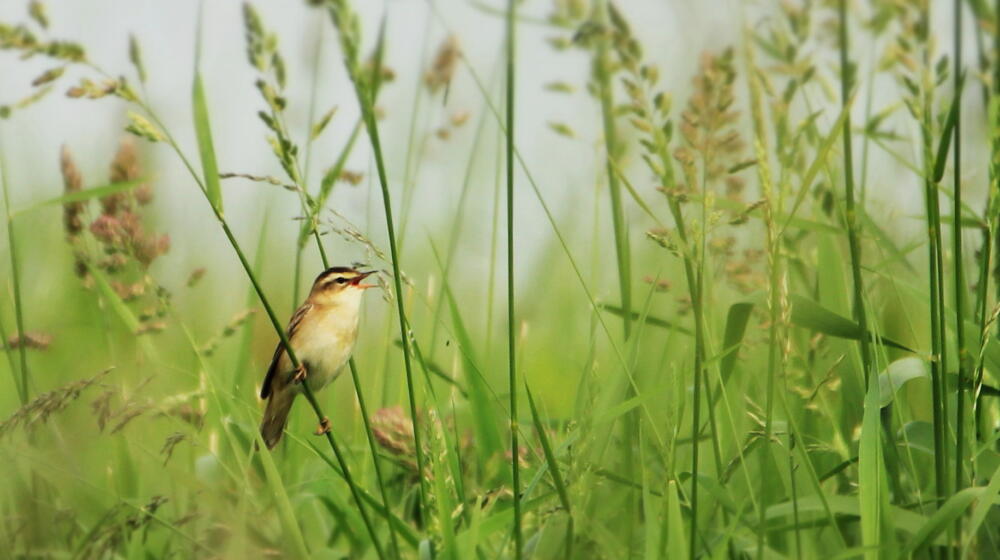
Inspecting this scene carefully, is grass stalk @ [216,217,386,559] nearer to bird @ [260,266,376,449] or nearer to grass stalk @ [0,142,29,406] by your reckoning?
grass stalk @ [0,142,29,406]

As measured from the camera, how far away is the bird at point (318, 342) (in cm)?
335

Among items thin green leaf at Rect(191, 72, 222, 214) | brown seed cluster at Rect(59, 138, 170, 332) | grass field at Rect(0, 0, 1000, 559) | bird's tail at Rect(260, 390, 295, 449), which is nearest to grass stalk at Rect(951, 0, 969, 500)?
grass field at Rect(0, 0, 1000, 559)

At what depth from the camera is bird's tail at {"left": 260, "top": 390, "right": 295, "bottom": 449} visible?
11.0ft

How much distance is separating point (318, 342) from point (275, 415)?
0.26m

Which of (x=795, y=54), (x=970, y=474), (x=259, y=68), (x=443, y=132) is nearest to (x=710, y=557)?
(x=970, y=474)

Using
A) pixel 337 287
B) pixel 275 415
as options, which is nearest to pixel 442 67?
pixel 337 287

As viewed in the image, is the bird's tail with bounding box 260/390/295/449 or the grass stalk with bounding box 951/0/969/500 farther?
the bird's tail with bounding box 260/390/295/449

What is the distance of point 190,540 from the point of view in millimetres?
2211

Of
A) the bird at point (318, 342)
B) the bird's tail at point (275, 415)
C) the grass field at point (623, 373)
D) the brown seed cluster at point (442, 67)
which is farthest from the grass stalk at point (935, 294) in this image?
the bird's tail at point (275, 415)

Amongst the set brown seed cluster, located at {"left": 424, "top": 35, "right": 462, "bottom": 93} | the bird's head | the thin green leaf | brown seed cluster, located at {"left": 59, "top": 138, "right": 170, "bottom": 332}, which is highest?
brown seed cluster, located at {"left": 424, "top": 35, "right": 462, "bottom": 93}

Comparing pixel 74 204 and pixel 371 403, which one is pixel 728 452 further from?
pixel 74 204

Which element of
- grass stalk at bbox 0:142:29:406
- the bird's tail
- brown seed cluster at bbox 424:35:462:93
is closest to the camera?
grass stalk at bbox 0:142:29:406

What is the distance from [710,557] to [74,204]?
1.88 m

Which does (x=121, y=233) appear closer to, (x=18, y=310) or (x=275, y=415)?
(x=18, y=310)
